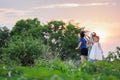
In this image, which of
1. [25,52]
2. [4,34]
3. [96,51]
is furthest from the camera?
[4,34]

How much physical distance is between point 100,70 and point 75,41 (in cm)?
7711

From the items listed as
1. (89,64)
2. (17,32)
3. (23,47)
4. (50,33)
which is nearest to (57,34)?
(50,33)

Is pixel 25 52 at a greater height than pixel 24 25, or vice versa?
pixel 24 25

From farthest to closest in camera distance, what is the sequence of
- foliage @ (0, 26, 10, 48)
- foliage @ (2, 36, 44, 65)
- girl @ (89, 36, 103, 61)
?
foliage @ (0, 26, 10, 48)
foliage @ (2, 36, 44, 65)
girl @ (89, 36, 103, 61)

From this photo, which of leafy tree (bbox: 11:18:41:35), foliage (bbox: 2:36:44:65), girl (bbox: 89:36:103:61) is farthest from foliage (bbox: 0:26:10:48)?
girl (bbox: 89:36:103:61)

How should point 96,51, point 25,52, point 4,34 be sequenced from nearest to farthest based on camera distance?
point 96,51, point 25,52, point 4,34

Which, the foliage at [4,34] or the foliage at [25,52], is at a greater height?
the foliage at [4,34]

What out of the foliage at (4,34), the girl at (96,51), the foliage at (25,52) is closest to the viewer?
the girl at (96,51)

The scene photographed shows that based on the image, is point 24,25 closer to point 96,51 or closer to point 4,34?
point 4,34

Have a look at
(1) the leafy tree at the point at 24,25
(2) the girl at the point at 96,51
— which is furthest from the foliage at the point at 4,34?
(2) the girl at the point at 96,51

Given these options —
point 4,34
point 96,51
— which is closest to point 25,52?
point 96,51

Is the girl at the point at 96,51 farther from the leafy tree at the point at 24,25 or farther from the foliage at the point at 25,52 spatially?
the leafy tree at the point at 24,25

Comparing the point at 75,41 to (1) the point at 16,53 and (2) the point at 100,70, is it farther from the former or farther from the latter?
(2) the point at 100,70

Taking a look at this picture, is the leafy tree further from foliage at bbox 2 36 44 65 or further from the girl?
the girl
